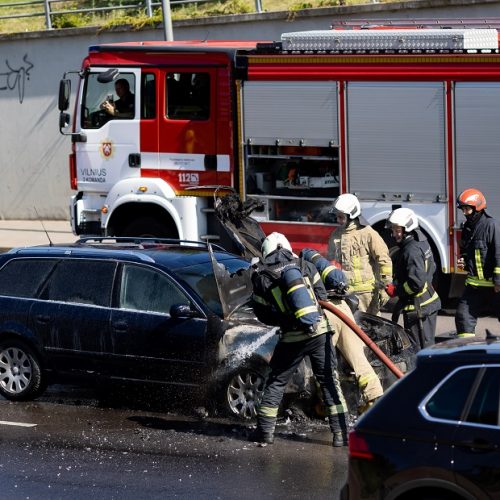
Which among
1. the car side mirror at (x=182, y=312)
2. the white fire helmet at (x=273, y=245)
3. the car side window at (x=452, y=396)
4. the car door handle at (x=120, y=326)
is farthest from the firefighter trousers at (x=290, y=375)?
the car side window at (x=452, y=396)

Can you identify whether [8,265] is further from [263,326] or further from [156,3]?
[156,3]

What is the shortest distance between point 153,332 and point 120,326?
0.32m

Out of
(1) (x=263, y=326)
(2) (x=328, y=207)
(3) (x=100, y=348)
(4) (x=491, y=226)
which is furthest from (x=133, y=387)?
(2) (x=328, y=207)

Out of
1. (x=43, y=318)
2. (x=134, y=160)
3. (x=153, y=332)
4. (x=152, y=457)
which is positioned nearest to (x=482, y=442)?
(x=152, y=457)

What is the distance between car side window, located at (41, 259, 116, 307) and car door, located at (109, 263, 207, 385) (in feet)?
0.47

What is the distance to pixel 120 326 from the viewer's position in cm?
939

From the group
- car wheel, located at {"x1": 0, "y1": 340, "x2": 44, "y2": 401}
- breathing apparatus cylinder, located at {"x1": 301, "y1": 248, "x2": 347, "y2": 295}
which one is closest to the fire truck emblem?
car wheel, located at {"x1": 0, "y1": 340, "x2": 44, "y2": 401}

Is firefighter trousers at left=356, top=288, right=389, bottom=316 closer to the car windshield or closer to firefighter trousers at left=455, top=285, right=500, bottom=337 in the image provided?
firefighter trousers at left=455, top=285, right=500, bottom=337

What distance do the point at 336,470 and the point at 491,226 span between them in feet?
10.7

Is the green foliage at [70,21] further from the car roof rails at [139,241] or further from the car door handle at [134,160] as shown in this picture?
the car roof rails at [139,241]

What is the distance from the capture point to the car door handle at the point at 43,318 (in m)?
9.75

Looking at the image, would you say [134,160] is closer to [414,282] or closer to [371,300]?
[371,300]

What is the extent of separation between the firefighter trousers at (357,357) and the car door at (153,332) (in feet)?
3.60

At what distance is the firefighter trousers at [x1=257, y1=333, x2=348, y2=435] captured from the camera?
831 cm
